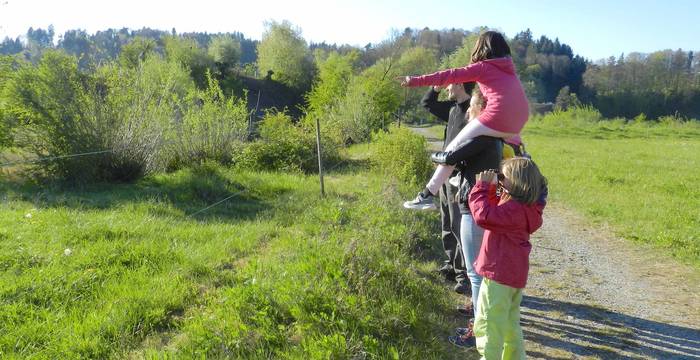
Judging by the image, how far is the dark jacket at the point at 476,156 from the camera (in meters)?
3.05

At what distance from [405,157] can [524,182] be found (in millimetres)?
5718

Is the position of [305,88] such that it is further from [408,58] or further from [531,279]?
[531,279]

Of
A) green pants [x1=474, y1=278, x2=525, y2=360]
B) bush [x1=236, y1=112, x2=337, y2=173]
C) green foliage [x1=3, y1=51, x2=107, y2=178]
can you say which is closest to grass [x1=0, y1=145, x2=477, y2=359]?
green pants [x1=474, y1=278, x2=525, y2=360]

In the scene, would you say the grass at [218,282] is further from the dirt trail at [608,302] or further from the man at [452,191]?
the dirt trail at [608,302]

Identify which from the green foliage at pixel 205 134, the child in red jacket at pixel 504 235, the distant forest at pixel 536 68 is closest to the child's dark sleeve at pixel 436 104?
the child in red jacket at pixel 504 235

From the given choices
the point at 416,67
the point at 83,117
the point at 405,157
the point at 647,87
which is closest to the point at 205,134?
the point at 83,117

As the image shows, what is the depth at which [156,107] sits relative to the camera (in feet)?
28.0

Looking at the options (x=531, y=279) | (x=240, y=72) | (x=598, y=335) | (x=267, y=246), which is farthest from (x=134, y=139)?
(x=240, y=72)

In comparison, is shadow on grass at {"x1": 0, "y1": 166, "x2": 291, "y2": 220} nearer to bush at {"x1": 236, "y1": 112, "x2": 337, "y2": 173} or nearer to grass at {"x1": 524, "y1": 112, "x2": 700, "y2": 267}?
bush at {"x1": 236, "y1": 112, "x2": 337, "y2": 173}

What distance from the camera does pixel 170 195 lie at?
6855 millimetres

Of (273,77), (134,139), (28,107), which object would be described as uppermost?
(273,77)

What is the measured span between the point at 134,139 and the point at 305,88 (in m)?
37.0

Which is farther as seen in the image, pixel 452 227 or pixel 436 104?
pixel 436 104

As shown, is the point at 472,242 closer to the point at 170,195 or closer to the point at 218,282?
the point at 218,282
